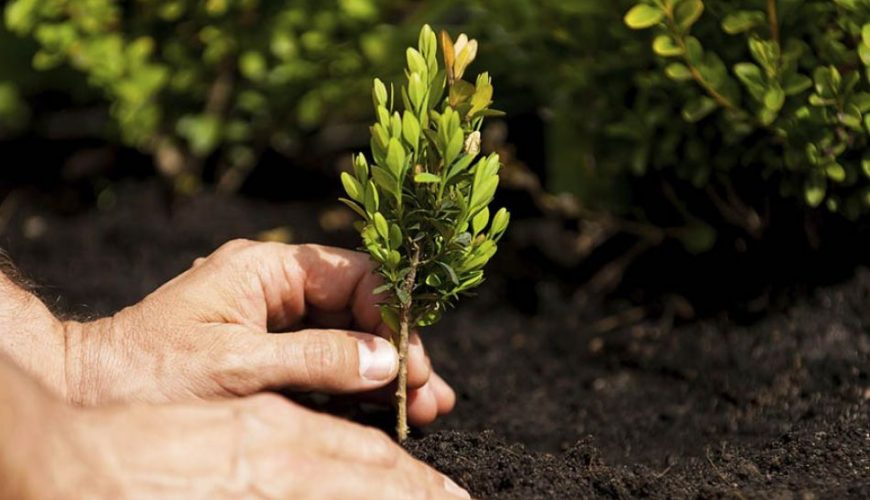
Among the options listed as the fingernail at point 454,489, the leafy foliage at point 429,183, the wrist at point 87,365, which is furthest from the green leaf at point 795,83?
the wrist at point 87,365

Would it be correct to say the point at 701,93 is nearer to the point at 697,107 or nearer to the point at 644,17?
the point at 697,107

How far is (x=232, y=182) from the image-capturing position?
14.8 feet

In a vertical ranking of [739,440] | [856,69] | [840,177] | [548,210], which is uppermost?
[856,69]

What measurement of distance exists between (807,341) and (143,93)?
2.25 metres

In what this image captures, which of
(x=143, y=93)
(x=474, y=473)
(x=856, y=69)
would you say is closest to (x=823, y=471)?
(x=474, y=473)

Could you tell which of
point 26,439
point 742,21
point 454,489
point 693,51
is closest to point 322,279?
point 454,489

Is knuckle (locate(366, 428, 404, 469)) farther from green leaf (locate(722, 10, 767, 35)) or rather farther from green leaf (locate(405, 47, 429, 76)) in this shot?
green leaf (locate(722, 10, 767, 35))

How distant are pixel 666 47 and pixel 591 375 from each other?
0.98 m

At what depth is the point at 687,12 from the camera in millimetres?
2824

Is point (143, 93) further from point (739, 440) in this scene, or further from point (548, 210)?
point (739, 440)

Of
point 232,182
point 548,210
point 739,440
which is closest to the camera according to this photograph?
point 739,440

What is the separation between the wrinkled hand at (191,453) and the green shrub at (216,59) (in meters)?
1.96

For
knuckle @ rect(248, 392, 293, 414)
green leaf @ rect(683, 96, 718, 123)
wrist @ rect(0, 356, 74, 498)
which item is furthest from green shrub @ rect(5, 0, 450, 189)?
wrist @ rect(0, 356, 74, 498)

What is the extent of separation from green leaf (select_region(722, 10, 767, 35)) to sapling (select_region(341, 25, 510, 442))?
818 millimetres
